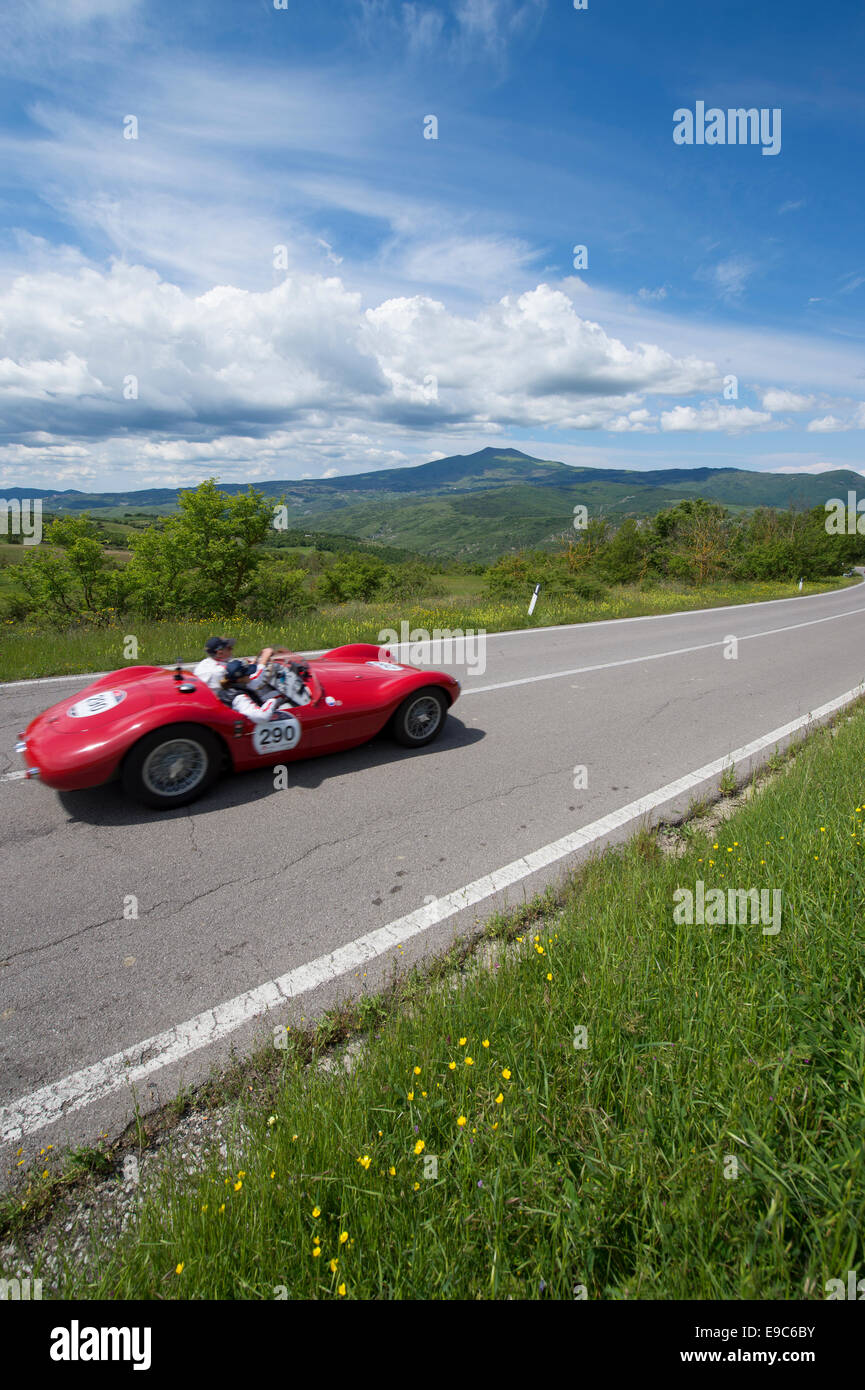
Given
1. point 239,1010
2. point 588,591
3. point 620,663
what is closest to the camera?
point 239,1010

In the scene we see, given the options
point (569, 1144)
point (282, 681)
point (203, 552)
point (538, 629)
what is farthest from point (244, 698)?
point (203, 552)

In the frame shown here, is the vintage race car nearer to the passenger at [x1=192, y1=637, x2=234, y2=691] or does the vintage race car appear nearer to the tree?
the passenger at [x1=192, y1=637, x2=234, y2=691]

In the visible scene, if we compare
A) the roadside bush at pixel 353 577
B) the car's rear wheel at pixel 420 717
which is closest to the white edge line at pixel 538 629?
the car's rear wheel at pixel 420 717

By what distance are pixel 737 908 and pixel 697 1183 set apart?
152 cm

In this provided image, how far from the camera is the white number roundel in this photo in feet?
13.5

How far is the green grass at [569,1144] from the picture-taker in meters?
1.49

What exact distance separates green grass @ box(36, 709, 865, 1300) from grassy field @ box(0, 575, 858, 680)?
7.37 meters

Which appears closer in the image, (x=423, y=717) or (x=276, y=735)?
(x=276, y=735)

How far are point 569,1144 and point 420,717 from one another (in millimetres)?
3904

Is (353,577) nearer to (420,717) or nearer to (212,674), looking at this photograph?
(420,717)

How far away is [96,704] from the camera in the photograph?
418 cm

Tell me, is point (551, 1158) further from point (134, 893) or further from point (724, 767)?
point (724, 767)

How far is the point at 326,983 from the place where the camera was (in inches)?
107

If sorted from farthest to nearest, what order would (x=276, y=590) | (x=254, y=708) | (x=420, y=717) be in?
(x=276, y=590), (x=420, y=717), (x=254, y=708)
